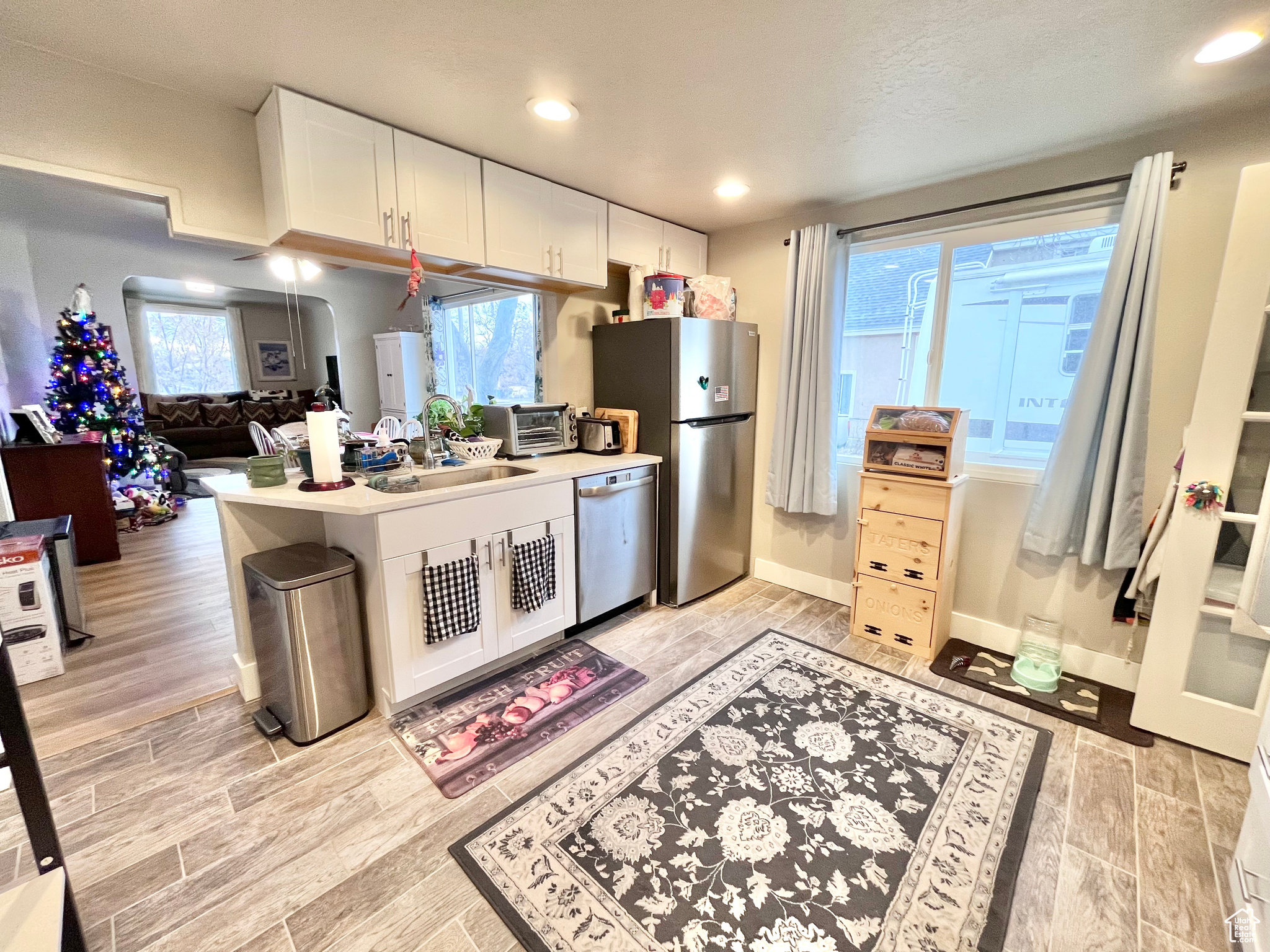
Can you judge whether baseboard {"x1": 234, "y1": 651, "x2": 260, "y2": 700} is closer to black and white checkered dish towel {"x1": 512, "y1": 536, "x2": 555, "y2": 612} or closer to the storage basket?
black and white checkered dish towel {"x1": 512, "y1": 536, "x2": 555, "y2": 612}

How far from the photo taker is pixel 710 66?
1609 millimetres

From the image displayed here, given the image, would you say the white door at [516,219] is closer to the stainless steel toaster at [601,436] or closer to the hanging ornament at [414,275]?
the hanging ornament at [414,275]

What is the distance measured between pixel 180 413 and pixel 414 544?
669 centimetres

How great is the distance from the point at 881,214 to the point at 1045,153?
0.71m

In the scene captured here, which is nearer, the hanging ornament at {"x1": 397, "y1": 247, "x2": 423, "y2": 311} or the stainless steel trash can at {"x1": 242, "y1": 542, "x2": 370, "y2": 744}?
the stainless steel trash can at {"x1": 242, "y1": 542, "x2": 370, "y2": 744}

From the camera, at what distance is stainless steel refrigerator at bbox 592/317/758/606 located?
111 inches

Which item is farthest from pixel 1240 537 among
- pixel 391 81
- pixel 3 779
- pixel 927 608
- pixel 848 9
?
pixel 3 779

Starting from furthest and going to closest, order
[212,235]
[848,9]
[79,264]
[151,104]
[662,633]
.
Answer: [79,264], [662,633], [212,235], [151,104], [848,9]

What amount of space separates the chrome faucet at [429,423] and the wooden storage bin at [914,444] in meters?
2.19

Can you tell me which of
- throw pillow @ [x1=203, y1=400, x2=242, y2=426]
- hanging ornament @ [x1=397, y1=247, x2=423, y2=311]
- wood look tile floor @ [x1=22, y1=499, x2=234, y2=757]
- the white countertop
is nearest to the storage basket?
the white countertop

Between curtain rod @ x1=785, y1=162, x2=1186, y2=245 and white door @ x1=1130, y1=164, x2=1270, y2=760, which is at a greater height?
curtain rod @ x1=785, y1=162, x2=1186, y2=245

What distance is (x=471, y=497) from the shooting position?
211 cm

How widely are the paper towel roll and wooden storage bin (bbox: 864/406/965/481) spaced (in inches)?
98.2

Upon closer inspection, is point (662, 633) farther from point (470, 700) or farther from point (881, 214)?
point (881, 214)
